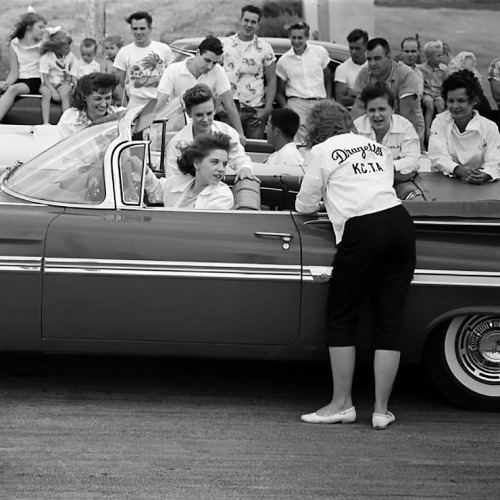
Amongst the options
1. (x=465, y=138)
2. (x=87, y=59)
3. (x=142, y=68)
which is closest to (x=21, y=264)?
(x=465, y=138)

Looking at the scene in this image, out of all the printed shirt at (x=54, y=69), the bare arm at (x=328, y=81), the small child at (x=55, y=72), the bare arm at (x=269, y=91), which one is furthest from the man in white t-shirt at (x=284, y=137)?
the printed shirt at (x=54, y=69)

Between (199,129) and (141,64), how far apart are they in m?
3.48

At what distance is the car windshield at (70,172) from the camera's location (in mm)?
6230

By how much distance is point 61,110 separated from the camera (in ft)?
37.3

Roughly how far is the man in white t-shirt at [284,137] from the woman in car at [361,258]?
84.3 inches

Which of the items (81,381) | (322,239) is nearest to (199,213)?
(322,239)

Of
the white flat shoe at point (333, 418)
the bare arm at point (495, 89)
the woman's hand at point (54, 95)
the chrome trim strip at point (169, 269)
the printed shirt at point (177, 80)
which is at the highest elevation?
the printed shirt at point (177, 80)

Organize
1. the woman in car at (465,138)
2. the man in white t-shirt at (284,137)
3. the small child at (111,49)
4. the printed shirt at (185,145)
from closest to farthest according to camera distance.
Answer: the printed shirt at (185,145) → the woman in car at (465,138) → the man in white t-shirt at (284,137) → the small child at (111,49)

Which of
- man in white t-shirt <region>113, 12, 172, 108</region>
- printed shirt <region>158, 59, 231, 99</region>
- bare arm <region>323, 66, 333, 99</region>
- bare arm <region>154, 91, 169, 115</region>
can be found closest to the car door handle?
bare arm <region>154, 91, 169, 115</region>

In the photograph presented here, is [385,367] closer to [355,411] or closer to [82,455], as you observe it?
[355,411]

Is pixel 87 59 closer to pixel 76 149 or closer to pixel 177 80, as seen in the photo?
pixel 177 80

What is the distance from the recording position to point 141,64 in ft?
35.1

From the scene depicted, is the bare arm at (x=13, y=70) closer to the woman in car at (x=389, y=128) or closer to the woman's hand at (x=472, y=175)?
the woman in car at (x=389, y=128)

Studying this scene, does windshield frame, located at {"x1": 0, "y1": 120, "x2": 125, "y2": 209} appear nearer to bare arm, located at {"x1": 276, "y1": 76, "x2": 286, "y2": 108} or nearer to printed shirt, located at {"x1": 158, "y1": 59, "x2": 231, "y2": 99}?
printed shirt, located at {"x1": 158, "y1": 59, "x2": 231, "y2": 99}
